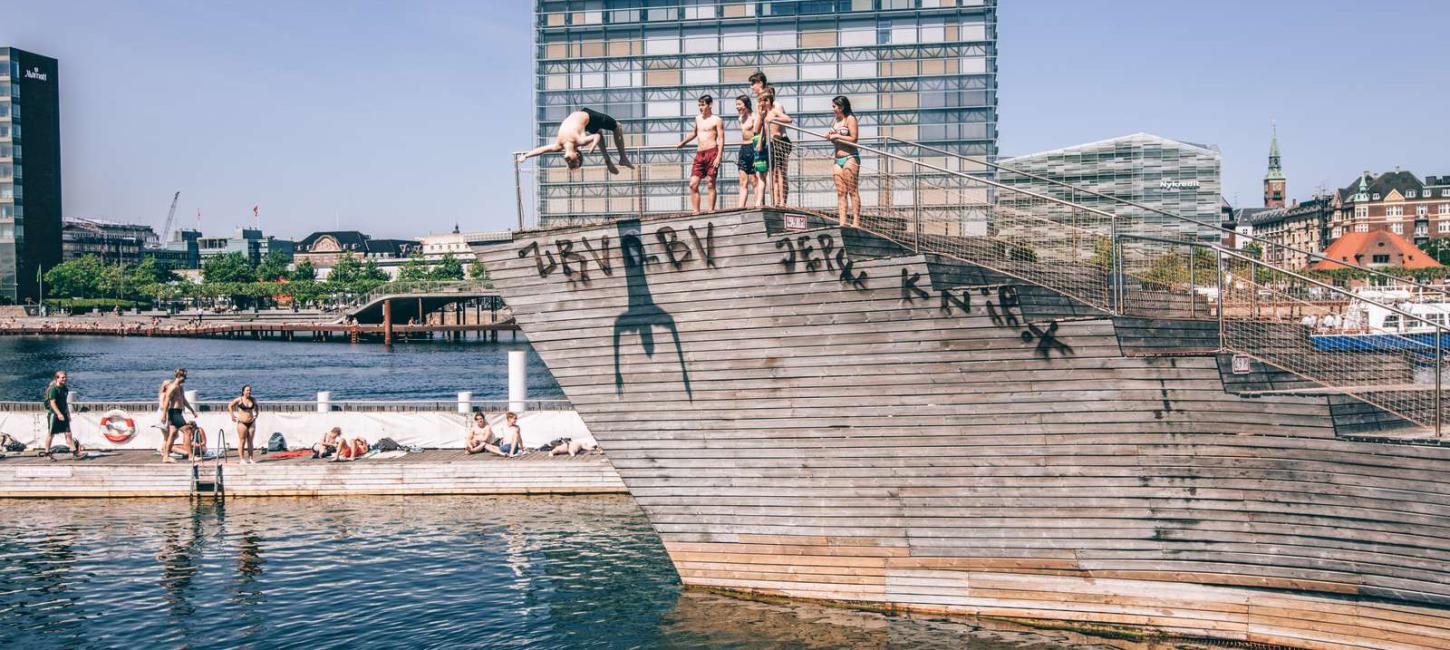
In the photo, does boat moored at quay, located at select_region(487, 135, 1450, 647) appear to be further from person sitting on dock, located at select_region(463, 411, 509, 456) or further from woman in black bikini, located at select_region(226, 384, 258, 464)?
woman in black bikini, located at select_region(226, 384, 258, 464)

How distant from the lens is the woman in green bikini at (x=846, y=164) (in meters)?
13.5

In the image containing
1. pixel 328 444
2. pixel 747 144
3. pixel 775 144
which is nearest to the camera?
pixel 775 144

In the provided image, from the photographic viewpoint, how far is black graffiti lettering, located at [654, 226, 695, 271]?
13.5m

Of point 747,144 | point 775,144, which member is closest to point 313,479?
point 747,144

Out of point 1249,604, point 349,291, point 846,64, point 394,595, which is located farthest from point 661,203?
point 349,291

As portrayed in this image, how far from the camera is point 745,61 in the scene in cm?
8819

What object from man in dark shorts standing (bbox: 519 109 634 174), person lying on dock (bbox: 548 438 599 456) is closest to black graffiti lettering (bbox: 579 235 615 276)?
man in dark shorts standing (bbox: 519 109 634 174)

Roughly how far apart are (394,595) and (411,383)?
171 feet

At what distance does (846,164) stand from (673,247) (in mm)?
2567

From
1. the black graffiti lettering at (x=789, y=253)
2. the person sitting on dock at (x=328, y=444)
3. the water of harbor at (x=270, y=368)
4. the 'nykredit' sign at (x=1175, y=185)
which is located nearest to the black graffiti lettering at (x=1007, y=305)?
the black graffiti lettering at (x=789, y=253)

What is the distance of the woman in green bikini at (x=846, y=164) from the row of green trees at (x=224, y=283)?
5759 inches

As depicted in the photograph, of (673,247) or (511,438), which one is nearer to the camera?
(673,247)

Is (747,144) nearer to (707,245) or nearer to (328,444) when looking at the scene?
(707,245)

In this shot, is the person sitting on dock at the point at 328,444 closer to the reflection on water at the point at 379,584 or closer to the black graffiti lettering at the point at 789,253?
the reflection on water at the point at 379,584
